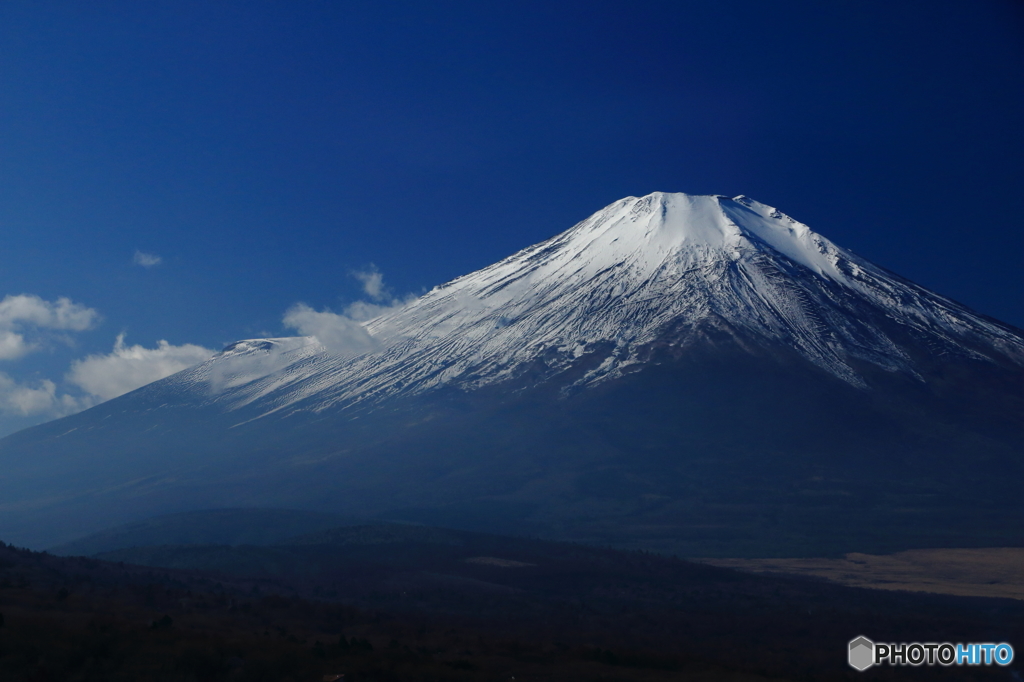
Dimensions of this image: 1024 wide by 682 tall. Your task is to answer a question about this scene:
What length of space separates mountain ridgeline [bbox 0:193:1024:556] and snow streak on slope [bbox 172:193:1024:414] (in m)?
0.55

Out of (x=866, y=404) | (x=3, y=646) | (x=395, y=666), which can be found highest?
(x=866, y=404)

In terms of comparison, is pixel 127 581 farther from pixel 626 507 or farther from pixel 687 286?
pixel 687 286

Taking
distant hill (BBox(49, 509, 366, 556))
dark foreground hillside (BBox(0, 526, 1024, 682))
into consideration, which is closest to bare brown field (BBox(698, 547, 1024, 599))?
dark foreground hillside (BBox(0, 526, 1024, 682))

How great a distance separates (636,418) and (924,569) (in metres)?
57.6

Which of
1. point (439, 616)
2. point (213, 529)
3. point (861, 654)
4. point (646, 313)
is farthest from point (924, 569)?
point (646, 313)

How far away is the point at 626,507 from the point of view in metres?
95.6

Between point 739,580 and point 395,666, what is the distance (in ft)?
126

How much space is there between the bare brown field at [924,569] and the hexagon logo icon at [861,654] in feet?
92.1

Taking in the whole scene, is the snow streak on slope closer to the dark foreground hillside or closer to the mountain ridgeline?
the mountain ridgeline

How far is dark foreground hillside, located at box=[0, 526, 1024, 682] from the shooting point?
62.7 ft

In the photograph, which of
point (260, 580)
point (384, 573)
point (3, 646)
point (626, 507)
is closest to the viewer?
point (3, 646)

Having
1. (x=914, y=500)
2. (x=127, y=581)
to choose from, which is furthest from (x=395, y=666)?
(x=914, y=500)

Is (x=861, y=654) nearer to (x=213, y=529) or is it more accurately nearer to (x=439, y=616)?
(x=439, y=616)

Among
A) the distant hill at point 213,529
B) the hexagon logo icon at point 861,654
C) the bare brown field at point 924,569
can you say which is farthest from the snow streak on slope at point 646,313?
the hexagon logo icon at point 861,654
